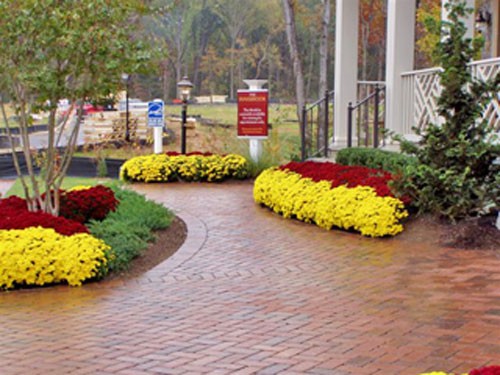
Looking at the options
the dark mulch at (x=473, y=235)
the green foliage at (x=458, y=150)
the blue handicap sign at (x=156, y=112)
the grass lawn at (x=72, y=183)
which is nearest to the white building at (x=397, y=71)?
the green foliage at (x=458, y=150)

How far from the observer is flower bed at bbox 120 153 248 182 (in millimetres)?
17297

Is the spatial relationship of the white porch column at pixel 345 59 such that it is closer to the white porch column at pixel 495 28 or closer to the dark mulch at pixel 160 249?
the white porch column at pixel 495 28

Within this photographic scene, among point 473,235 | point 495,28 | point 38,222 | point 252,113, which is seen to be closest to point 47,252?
point 38,222

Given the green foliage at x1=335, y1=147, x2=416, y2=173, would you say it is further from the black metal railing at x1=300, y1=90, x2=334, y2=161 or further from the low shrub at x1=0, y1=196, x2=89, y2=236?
the low shrub at x1=0, y1=196, x2=89, y2=236

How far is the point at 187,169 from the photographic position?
1739 centimetres

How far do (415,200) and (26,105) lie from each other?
5097mm

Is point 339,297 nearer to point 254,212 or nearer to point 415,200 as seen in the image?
point 415,200

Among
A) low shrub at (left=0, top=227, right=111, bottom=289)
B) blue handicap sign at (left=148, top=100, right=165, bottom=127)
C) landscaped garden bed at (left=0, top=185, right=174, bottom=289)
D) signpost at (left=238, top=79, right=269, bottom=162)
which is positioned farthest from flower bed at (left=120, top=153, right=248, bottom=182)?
low shrub at (left=0, top=227, right=111, bottom=289)

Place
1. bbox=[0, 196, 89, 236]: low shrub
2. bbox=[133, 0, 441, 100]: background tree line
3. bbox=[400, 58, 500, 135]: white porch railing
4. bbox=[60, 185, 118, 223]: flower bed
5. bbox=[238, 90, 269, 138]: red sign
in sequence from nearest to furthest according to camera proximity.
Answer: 1. bbox=[0, 196, 89, 236]: low shrub
2. bbox=[60, 185, 118, 223]: flower bed
3. bbox=[400, 58, 500, 135]: white porch railing
4. bbox=[238, 90, 269, 138]: red sign
5. bbox=[133, 0, 441, 100]: background tree line

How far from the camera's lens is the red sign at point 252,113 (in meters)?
18.3

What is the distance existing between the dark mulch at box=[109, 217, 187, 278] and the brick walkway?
0.69 feet

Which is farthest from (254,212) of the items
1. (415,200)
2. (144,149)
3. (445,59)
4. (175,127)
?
(175,127)

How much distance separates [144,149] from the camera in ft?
102

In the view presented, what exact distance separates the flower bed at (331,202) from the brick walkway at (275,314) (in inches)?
11.1
